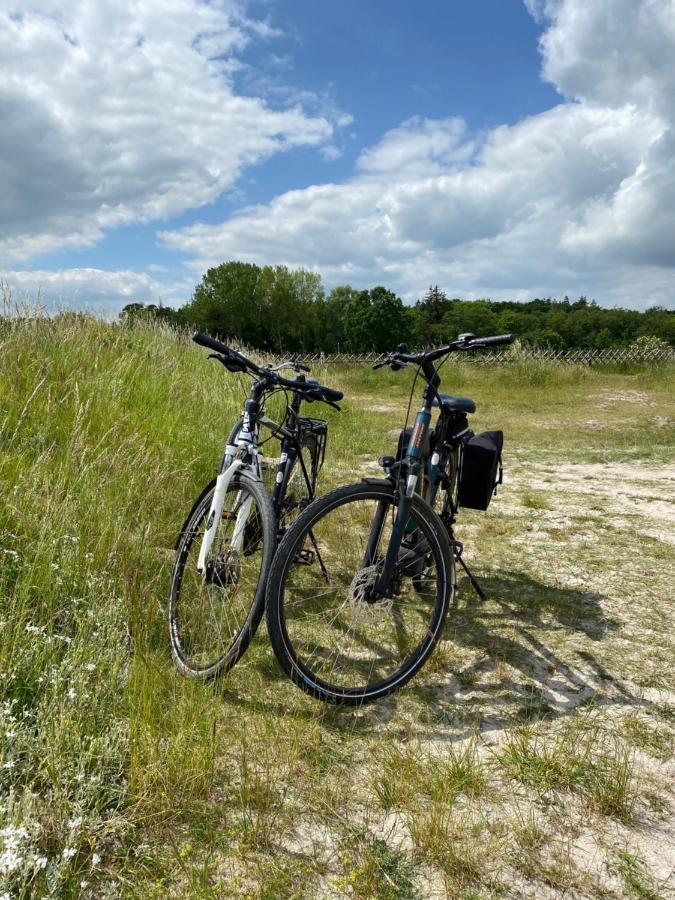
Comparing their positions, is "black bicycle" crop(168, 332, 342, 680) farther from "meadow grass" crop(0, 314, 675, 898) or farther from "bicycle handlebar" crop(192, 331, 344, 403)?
"meadow grass" crop(0, 314, 675, 898)

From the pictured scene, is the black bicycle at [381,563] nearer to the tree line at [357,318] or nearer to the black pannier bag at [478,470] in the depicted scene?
the black pannier bag at [478,470]

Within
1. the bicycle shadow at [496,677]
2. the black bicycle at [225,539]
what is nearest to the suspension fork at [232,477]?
the black bicycle at [225,539]

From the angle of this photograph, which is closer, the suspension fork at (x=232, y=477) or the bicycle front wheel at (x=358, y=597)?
the bicycle front wheel at (x=358, y=597)

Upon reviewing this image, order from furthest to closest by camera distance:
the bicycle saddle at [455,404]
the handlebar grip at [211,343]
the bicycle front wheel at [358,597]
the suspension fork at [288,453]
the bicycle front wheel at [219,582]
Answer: the bicycle saddle at [455,404], the suspension fork at [288,453], the handlebar grip at [211,343], the bicycle front wheel at [219,582], the bicycle front wheel at [358,597]

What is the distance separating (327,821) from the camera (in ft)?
6.44

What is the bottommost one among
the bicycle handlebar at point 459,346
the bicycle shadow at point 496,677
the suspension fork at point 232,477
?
the bicycle shadow at point 496,677

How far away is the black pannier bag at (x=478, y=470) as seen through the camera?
3598mm

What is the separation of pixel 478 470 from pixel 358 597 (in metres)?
1.27

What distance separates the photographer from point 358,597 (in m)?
2.79

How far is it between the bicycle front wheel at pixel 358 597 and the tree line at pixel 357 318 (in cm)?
6025

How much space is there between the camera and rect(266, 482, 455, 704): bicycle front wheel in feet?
8.17

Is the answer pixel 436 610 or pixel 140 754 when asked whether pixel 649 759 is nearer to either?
pixel 436 610

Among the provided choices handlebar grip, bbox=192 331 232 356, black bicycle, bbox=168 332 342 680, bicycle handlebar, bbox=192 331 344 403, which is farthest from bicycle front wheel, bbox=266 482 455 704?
handlebar grip, bbox=192 331 232 356

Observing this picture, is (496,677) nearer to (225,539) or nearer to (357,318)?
(225,539)
